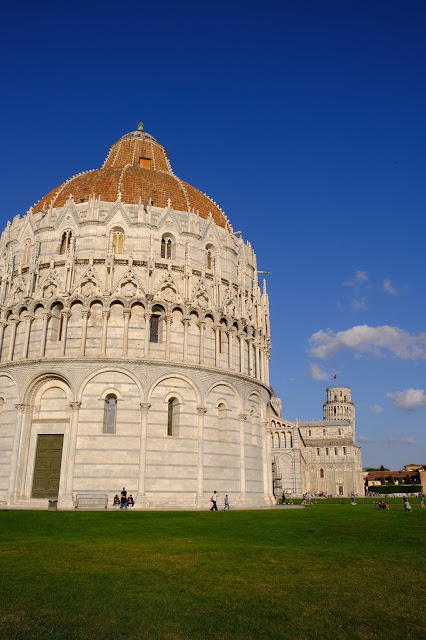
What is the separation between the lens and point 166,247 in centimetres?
4022

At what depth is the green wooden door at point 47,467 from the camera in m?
33.9

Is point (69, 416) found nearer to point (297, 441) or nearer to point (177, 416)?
point (177, 416)

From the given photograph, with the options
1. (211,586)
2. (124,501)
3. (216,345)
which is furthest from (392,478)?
(211,586)

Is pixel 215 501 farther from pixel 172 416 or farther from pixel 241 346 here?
pixel 241 346

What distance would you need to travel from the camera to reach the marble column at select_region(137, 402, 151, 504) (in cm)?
3334

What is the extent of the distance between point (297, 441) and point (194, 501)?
176ft

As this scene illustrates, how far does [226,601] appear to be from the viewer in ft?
30.8

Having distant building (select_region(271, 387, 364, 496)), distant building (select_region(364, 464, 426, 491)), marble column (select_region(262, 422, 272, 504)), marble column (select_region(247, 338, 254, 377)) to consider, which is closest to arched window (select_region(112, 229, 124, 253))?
marble column (select_region(247, 338, 254, 377))

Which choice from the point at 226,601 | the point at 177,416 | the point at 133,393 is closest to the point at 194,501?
the point at 177,416

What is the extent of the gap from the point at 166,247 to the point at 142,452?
15087mm

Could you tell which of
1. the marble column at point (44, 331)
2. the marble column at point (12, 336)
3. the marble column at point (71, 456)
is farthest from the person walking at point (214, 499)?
the marble column at point (12, 336)

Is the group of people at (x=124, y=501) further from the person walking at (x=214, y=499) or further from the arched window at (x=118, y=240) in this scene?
the arched window at (x=118, y=240)

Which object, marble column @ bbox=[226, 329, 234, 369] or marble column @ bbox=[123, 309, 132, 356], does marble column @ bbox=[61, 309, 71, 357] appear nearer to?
marble column @ bbox=[123, 309, 132, 356]

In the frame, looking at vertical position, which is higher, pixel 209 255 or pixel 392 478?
pixel 209 255
